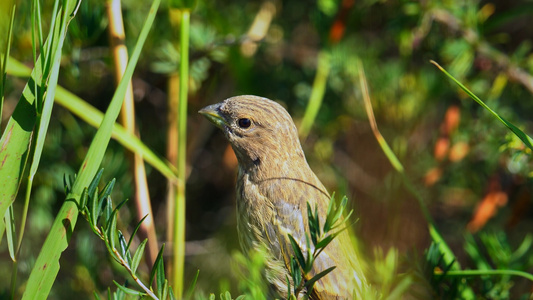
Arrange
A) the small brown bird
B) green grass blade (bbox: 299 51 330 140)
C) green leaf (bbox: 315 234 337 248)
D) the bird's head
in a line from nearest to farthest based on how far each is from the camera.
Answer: green leaf (bbox: 315 234 337 248)
the small brown bird
the bird's head
green grass blade (bbox: 299 51 330 140)

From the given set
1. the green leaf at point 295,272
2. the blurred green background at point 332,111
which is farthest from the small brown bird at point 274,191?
the green leaf at point 295,272

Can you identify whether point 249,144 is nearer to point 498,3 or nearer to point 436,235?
point 436,235

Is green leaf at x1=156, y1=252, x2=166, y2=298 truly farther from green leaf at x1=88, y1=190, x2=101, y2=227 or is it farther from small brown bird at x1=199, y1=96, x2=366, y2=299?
small brown bird at x1=199, y1=96, x2=366, y2=299

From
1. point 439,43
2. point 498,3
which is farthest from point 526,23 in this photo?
point 439,43

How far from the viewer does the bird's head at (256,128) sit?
2.35 m

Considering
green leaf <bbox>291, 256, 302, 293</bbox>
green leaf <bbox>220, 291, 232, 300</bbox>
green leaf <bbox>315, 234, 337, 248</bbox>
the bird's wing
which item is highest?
green leaf <bbox>315, 234, 337, 248</bbox>

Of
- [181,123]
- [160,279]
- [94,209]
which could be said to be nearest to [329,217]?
[160,279]

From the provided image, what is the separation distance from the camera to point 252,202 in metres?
2.33

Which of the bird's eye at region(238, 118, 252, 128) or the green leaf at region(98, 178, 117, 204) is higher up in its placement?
the green leaf at region(98, 178, 117, 204)

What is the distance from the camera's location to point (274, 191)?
2.35 meters

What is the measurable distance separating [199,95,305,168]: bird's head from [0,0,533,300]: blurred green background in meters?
0.45

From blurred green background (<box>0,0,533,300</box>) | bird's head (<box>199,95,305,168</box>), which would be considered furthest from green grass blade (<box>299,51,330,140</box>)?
bird's head (<box>199,95,305,168</box>)

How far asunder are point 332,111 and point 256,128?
0.84 metres

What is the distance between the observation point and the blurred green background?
269 cm
